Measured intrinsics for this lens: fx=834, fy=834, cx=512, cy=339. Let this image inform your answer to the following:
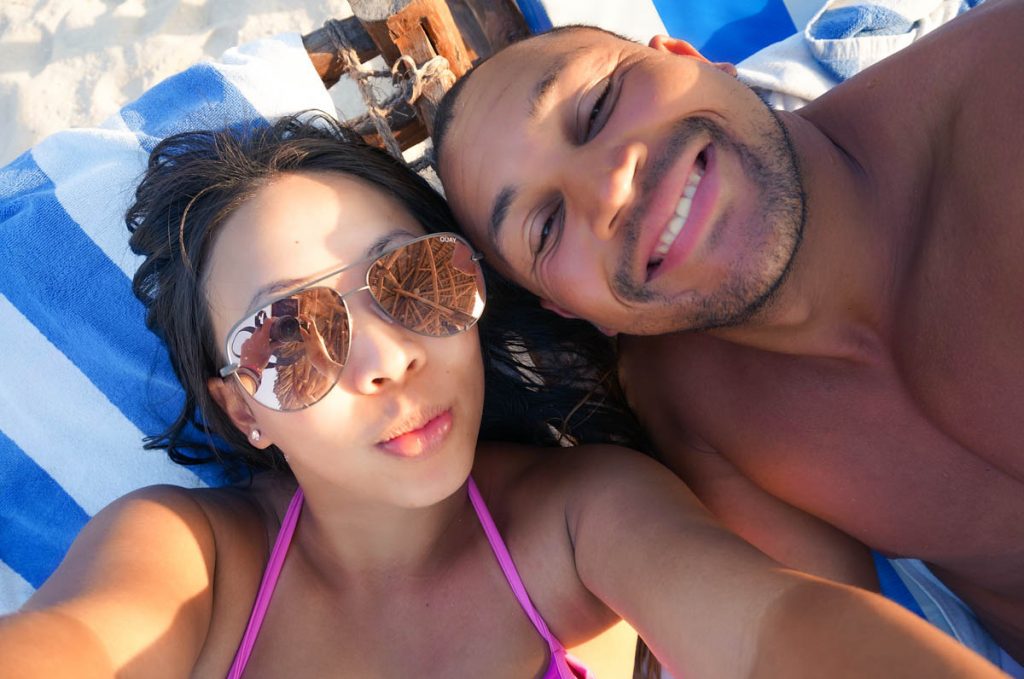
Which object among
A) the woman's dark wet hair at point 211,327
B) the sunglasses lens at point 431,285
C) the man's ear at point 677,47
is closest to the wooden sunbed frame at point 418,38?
the woman's dark wet hair at point 211,327

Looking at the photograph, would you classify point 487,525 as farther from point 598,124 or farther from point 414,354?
point 598,124

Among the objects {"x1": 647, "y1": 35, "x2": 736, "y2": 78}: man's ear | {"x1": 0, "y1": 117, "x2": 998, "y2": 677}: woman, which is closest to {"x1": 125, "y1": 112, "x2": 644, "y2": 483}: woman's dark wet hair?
{"x1": 0, "y1": 117, "x2": 998, "y2": 677}: woman

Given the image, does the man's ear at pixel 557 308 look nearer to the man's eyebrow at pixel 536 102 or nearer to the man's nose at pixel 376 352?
the man's eyebrow at pixel 536 102

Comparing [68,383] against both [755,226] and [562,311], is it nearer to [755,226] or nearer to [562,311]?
[562,311]

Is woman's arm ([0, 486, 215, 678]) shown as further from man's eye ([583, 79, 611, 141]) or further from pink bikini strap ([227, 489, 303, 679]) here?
man's eye ([583, 79, 611, 141])

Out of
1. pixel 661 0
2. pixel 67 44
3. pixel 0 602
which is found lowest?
pixel 0 602

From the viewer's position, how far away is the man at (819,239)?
5.46 feet

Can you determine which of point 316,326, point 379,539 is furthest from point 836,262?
point 379,539

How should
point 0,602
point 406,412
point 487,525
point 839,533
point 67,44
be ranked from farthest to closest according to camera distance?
point 67,44
point 0,602
point 839,533
point 487,525
point 406,412

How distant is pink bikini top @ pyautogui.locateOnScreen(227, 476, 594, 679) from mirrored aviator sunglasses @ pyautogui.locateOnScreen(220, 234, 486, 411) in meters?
0.52

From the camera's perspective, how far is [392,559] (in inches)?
79.7

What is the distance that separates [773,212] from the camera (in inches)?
65.4

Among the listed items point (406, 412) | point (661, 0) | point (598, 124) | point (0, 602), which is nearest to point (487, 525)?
point (406, 412)

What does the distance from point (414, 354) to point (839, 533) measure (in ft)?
4.09
